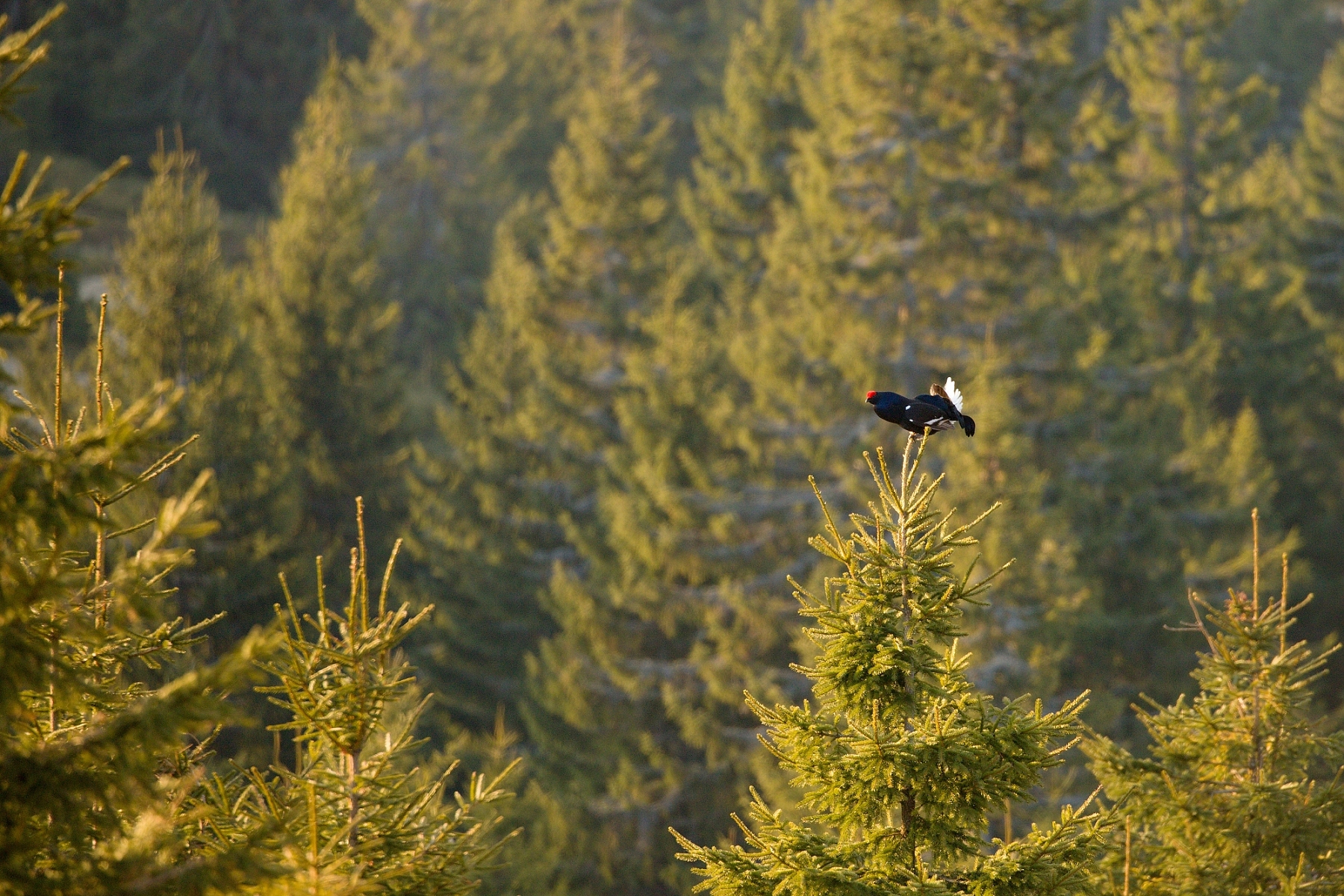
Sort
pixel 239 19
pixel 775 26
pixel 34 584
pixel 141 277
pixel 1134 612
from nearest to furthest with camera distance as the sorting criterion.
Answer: pixel 34 584 < pixel 141 277 < pixel 1134 612 < pixel 775 26 < pixel 239 19

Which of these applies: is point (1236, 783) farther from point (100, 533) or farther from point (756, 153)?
point (756, 153)

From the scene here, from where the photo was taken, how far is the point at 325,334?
24828 millimetres

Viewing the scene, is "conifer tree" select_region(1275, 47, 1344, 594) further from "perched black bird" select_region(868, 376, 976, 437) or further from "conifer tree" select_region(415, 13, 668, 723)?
"perched black bird" select_region(868, 376, 976, 437)

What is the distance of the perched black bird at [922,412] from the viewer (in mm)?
5457

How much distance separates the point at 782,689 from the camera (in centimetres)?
2094

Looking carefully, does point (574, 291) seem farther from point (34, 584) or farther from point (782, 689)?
point (34, 584)

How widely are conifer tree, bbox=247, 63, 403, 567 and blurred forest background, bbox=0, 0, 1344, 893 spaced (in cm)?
8

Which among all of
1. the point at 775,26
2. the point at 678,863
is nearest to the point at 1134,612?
the point at 678,863

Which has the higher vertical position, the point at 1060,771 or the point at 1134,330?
the point at 1134,330

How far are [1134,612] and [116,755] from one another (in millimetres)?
23275

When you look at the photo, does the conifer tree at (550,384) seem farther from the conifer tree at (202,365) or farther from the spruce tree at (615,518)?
the conifer tree at (202,365)

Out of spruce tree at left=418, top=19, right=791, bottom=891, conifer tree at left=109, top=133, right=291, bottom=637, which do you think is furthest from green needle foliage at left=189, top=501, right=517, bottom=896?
conifer tree at left=109, top=133, right=291, bottom=637

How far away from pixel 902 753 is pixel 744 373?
67.1 ft

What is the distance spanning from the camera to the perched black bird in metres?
5.46
